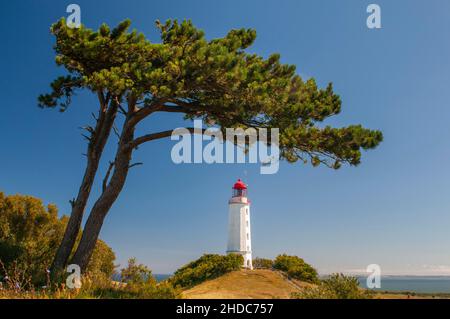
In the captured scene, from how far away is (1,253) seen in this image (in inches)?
643

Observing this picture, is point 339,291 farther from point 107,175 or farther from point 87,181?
point 87,181

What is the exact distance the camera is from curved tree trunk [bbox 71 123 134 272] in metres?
14.1

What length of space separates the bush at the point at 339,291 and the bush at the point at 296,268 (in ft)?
27.4

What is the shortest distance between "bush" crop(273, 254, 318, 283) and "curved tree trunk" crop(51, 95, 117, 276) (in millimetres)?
9879

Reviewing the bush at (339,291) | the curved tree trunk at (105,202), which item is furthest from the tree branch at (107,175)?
the bush at (339,291)

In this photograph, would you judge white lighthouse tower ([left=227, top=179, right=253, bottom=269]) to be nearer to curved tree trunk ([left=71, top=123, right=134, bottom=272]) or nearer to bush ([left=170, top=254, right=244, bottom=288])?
bush ([left=170, top=254, right=244, bottom=288])

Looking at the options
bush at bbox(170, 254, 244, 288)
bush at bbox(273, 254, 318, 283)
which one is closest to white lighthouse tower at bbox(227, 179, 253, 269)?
bush at bbox(273, 254, 318, 283)

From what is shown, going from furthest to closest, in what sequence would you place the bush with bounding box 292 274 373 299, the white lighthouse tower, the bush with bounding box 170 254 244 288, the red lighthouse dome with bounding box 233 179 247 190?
the red lighthouse dome with bounding box 233 179 247 190 < the white lighthouse tower < the bush with bounding box 170 254 244 288 < the bush with bounding box 292 274 373 299

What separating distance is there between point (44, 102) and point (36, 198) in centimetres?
1512

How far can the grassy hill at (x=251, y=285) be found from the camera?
14.8 meters

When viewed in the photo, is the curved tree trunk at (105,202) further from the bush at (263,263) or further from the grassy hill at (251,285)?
the bush at (263,263)

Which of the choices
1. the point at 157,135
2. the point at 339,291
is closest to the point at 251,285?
the point at 339,291
